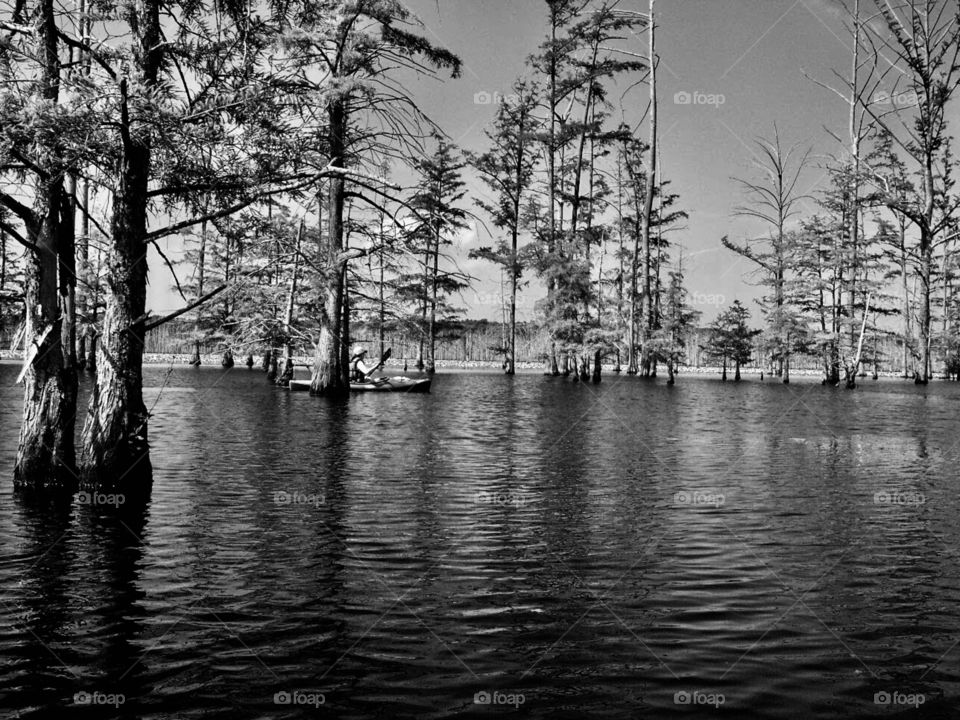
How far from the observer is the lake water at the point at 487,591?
15.9 ft

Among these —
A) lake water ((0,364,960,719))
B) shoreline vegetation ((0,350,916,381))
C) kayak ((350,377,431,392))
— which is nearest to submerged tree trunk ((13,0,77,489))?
lake water ((0,364,960,719))

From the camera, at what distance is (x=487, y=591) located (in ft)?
22.4

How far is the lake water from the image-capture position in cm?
484

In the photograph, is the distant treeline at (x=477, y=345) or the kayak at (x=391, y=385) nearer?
the kayak at (x=391, y=385)

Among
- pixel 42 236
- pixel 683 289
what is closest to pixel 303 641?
pixel 42 236

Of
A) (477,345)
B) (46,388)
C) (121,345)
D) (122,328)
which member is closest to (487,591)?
(121,345)

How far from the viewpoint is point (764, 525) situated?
9555 mm

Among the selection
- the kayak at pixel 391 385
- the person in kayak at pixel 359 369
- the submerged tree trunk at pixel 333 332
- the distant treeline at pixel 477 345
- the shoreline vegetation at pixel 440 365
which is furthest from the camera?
the shoreline vegetation at pixel 440 365

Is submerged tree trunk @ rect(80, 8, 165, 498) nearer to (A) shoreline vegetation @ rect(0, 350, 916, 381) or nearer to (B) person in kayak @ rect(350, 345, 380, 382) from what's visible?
(B) person in kayak @ rect(350, 345, 380, 382)

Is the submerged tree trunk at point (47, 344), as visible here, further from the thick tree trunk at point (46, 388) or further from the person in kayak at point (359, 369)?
the person in kayak at point (359, 369)

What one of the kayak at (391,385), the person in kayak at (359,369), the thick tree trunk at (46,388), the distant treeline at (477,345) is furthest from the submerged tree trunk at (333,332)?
the distant treeline at (477,345)

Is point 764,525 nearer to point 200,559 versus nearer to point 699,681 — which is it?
point 699,681

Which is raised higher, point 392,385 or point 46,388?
point 46,388

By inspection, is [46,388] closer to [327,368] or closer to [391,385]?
[327,368]
